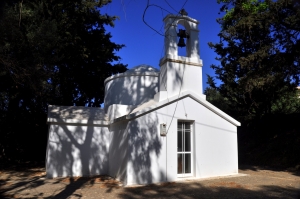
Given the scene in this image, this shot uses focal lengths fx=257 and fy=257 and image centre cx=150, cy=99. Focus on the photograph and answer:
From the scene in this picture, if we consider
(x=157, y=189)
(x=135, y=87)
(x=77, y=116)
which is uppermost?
(x=135, y=87)

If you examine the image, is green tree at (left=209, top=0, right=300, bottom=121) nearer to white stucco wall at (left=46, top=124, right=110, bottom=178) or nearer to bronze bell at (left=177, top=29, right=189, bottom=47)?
bronze bell at (left=177, top=29, right=189, bottom=47)

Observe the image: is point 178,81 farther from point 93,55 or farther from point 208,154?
point 93,55

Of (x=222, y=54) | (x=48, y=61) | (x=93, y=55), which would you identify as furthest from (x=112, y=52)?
(x=48, y=61)

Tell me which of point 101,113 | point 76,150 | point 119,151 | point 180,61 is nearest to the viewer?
point 119,151

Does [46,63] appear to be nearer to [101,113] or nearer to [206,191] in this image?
[101,113]

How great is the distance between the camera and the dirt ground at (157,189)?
24.3 ft

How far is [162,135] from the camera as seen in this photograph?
952 centimetres

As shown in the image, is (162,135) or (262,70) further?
(262,70)

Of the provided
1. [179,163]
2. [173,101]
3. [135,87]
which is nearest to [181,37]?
[173,101]

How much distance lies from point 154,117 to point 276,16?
7.15 meters

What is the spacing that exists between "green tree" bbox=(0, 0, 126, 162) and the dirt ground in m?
3.98

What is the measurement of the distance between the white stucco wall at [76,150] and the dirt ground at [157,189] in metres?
0.99

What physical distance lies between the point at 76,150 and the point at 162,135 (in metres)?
4.34

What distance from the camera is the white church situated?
930 cm
